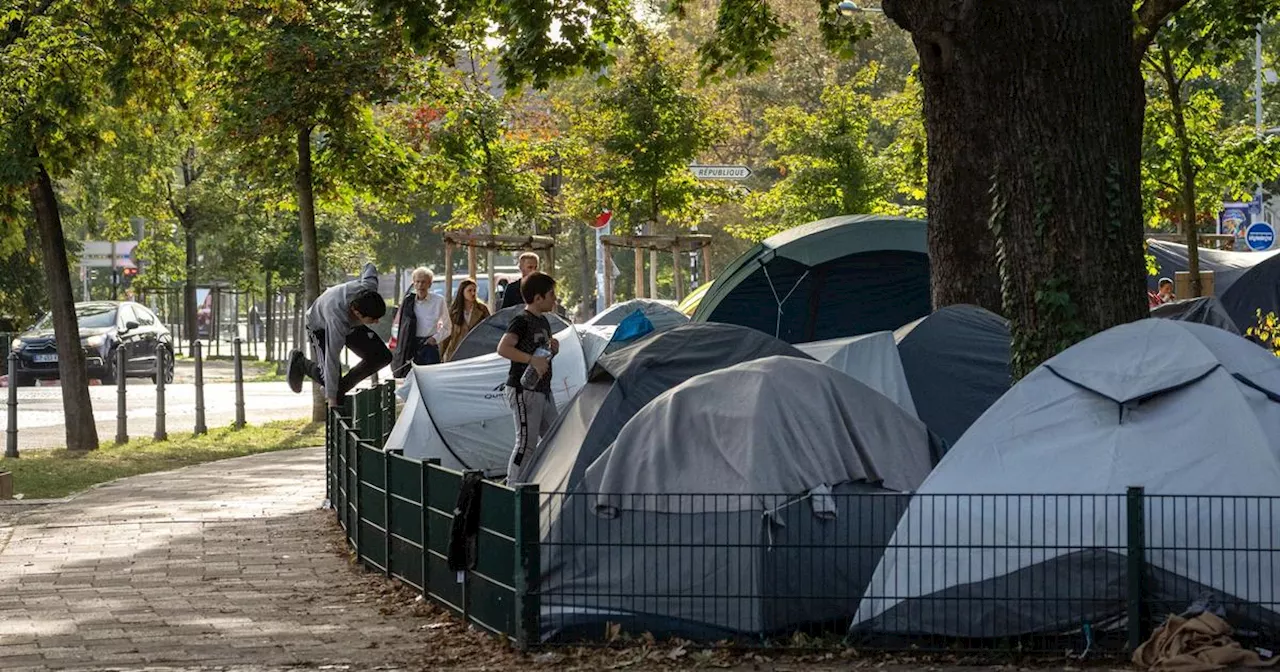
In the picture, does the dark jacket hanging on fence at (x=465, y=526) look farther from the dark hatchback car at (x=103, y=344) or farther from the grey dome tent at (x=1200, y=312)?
the dark hatchback car at (x=103, y=344)

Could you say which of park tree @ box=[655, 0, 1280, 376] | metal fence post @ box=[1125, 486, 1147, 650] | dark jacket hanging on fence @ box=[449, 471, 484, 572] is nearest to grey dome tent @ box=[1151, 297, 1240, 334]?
park tree @ box=[655, 0, 1280, 376]

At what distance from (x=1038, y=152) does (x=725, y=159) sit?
46.1 metres

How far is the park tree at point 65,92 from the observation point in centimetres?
1953

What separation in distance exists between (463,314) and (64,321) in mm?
4952

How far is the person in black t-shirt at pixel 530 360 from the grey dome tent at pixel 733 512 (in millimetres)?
2883

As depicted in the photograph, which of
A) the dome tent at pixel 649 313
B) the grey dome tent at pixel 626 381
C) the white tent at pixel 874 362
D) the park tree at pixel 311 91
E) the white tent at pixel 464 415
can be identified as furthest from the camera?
the park tree at pixel 311 91

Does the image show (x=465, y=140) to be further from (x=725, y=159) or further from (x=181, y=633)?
(x=725, y=159)

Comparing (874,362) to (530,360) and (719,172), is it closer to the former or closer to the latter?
(530,360)

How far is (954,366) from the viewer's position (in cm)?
1357

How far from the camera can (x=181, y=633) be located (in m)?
10.0

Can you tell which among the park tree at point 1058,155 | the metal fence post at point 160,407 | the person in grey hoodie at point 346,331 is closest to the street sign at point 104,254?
the metal fence post at point 160,407

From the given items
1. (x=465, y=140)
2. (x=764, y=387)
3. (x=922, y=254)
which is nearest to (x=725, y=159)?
(x=465, y=140)

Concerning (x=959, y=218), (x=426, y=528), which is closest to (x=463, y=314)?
(x=959, y=218)

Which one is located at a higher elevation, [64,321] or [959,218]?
[959,218]
